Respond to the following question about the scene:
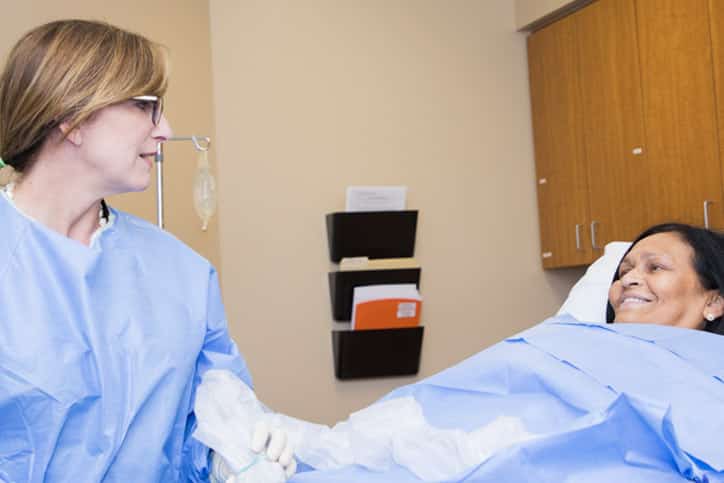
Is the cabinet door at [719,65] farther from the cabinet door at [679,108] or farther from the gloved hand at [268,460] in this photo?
the gloved hand at [268,460]

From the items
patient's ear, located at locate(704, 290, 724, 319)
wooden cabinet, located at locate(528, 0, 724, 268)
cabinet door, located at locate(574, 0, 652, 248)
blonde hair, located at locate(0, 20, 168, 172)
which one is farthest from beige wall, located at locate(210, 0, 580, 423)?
blonde hair, located at locate(0, 20, 168, 172)

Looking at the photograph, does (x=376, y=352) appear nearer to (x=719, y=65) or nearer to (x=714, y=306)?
(x=719, y=65)

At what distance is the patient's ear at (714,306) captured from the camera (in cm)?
202

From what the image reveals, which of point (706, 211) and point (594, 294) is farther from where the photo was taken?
point (706, 211)

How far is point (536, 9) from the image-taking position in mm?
3854

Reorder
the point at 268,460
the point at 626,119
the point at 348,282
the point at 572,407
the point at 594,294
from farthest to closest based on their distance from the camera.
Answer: the point at 348,282 → the point at 626,119 → the point at 594,294 → the point at 572,407 → the point at 268,460

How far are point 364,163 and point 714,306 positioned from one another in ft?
6.23

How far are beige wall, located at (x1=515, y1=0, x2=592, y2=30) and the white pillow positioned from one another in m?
1.49

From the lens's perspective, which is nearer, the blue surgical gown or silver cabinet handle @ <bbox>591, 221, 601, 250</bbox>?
the blue surgical gown

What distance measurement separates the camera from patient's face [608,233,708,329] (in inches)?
79.0

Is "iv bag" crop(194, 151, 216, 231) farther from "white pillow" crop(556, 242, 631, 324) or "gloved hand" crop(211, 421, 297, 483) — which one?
"gloved hand" crop(211, 421, 297, 483)

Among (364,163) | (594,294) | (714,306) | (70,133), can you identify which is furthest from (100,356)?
(364,163)

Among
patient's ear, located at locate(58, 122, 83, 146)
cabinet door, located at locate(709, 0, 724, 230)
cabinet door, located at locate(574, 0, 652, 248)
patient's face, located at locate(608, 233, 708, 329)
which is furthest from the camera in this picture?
cabinet door, located at locate(574, 0, 652, 248)

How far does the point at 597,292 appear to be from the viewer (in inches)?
95.3
